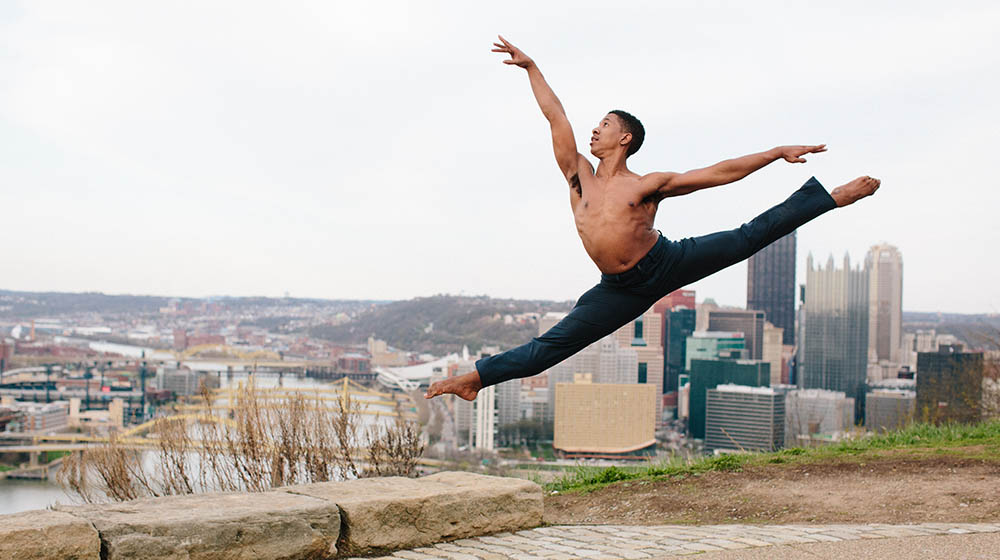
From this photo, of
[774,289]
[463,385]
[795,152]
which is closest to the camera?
[795,152]

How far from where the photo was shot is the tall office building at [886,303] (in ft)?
244

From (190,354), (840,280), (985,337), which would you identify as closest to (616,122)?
(985,337)

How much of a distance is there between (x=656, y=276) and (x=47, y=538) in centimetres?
315

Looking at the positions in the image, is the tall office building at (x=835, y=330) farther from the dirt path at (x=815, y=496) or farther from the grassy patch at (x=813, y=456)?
the dirt path at (x=815, y=496)

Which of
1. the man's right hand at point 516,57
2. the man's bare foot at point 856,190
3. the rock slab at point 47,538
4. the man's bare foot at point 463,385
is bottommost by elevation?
the rock slab at point 47,538

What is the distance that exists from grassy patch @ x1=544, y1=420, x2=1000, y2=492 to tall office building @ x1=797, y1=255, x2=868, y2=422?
56.5 m

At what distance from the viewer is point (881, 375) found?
64.8 m

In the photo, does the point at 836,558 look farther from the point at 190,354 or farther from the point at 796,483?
the point at 190,354

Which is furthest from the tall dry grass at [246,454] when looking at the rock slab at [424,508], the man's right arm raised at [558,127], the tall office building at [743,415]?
the tall office building at [743,415]

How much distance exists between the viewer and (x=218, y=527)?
4.55 m

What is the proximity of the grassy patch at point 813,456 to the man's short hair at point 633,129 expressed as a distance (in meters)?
4.61

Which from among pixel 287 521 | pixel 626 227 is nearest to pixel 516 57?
pixel 626 227

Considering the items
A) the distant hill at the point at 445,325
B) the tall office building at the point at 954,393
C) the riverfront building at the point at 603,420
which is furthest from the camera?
the distant hill at the point at 445,325

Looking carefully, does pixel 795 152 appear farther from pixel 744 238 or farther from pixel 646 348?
pixel 646 348
